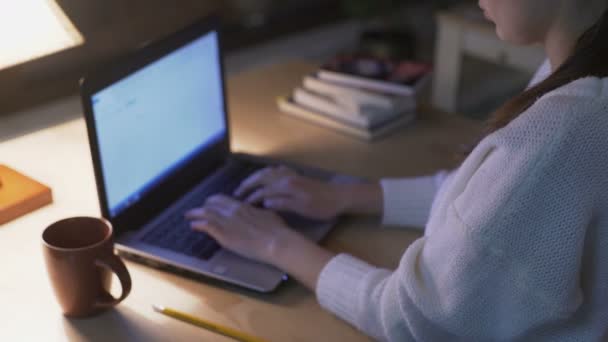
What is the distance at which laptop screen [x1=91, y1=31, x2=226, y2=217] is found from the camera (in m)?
0.96

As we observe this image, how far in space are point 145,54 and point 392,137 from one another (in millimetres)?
561

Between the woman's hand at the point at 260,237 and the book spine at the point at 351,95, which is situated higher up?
the book spine at the point at 351,95

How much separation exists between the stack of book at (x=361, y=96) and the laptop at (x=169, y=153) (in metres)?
0.20

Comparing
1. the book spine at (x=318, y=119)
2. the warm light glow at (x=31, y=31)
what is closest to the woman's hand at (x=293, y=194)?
the book spine at (x=318, y=119)

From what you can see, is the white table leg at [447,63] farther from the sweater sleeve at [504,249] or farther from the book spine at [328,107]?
the sweater sleeve at [504,249]

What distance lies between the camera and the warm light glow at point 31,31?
0.90m

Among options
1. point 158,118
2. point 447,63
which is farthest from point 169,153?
point 447,63

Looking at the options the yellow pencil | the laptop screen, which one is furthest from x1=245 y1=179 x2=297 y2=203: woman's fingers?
the yellow pencil

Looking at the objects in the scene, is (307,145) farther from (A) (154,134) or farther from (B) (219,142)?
(A) (154,134)

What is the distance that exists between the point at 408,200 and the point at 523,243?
Result: 15.7 inches

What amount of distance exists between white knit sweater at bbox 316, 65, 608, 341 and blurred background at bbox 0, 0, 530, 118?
564 mm

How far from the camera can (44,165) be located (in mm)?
1234

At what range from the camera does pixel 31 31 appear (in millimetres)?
918

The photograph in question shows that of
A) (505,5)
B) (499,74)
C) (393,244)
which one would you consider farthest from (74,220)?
(499,74)
